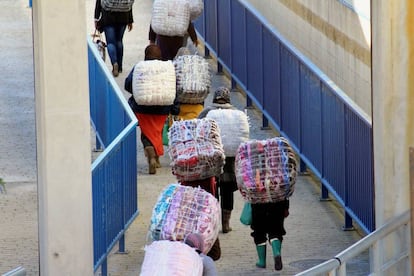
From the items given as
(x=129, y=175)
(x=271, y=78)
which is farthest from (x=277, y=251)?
(x=271, y=78)

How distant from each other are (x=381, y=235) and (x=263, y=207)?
215cm

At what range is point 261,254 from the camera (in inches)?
452

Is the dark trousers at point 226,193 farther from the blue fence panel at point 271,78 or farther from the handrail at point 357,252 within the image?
the blue fence panel at point 271,78

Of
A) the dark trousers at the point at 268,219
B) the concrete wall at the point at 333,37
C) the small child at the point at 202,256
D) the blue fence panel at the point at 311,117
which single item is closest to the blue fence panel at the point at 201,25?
the concrete wall at the point at 333,37

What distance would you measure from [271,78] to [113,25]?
2.94 m

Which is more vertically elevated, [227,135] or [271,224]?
[227,135]

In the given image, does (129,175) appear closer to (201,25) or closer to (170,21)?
(170,21)

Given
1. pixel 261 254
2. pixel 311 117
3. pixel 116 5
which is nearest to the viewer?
pixel 261 254

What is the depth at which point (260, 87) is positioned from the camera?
52.7ft

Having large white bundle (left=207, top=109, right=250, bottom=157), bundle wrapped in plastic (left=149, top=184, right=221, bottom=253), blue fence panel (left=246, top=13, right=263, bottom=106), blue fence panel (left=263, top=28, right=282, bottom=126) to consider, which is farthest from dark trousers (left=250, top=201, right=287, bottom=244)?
blue fence panel (left=246, top=13, right=263, bottom=106)

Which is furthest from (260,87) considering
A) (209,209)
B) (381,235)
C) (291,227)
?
(381,235)

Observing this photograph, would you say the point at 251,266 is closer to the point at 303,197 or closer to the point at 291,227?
the point at 291,227

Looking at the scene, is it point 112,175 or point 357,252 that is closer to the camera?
point 357,252

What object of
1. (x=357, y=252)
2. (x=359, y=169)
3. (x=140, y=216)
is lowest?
(x=140, y=216)
